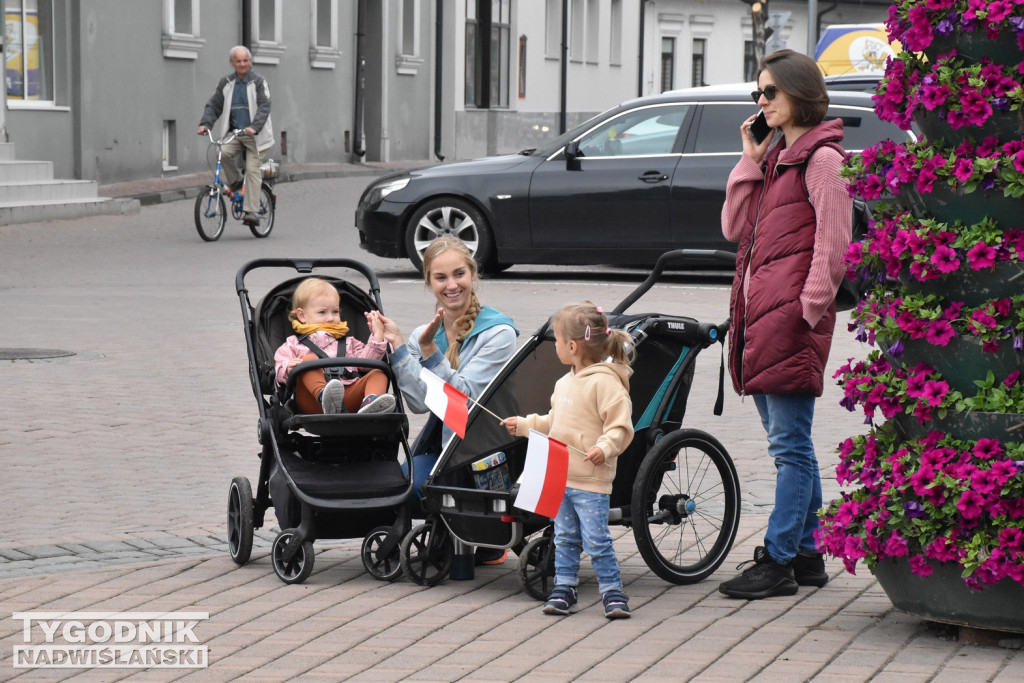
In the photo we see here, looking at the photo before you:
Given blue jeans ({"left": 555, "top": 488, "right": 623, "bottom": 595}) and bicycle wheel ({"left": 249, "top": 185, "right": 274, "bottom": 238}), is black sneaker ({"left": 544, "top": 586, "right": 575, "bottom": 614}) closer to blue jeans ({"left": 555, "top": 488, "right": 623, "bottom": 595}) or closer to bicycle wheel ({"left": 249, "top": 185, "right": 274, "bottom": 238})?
blue jeans ({"left": 555, "top": 488, "right": 623, "bottom": 595})

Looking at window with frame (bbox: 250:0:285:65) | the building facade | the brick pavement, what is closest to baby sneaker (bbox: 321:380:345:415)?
the brick pavement

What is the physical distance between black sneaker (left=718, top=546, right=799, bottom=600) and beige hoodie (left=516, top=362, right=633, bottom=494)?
0.58m

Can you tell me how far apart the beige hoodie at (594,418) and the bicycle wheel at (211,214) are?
14.2 metres

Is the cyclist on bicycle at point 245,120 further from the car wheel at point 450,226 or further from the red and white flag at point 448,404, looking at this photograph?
the red and white flag at point 448,404

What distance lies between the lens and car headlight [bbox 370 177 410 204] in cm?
1650

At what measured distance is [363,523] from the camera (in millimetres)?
6180

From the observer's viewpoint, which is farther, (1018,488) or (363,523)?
(363,523)

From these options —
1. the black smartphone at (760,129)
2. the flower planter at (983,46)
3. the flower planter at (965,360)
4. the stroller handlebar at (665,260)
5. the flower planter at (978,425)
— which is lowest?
the flower planter at (978,425)

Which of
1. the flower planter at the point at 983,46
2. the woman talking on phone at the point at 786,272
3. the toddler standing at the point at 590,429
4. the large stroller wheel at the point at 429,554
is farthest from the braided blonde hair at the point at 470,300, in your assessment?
the flower planter at the point at 983,46

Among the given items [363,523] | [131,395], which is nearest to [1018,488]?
[363,523]

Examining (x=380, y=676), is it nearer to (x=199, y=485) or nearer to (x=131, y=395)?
(x=199, y=485)

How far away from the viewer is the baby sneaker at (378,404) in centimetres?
616

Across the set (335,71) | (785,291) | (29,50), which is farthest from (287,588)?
(335,71)

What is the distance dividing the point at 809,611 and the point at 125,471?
3604 mm
